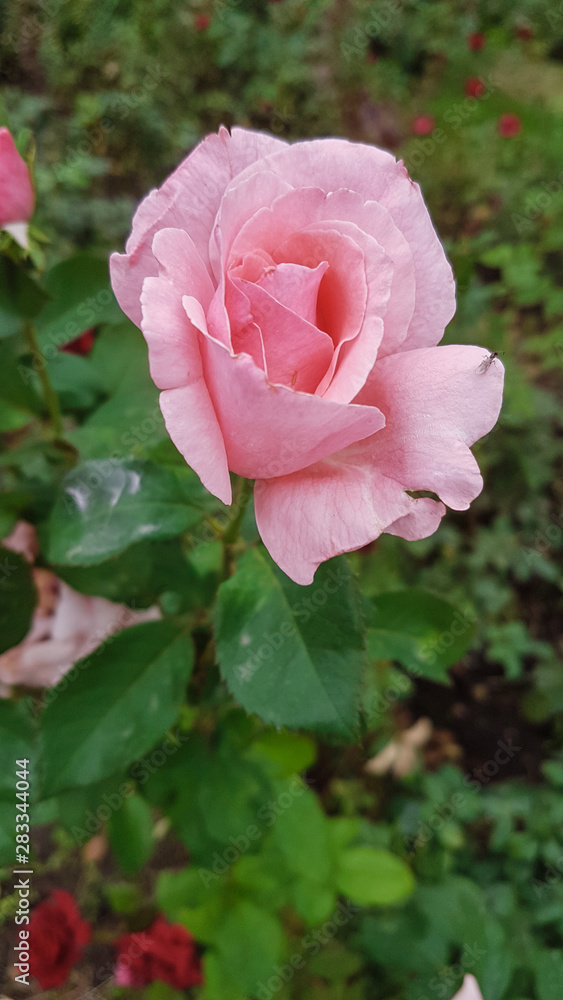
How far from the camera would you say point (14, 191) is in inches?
23.6

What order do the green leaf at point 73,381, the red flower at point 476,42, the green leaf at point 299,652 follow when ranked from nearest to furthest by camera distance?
1. the green leaf at point 299,652
2. the green leaf at point 73,381
3. the red flower at point 476,42

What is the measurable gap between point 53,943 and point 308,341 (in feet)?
3.53

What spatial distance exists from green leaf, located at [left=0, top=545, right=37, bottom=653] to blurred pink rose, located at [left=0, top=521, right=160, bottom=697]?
58 mm

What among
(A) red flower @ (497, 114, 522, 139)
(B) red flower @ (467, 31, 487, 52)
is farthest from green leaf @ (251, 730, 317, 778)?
(B) red flower @ (467, 31, 487, 52)

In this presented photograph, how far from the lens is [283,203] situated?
0.39 m

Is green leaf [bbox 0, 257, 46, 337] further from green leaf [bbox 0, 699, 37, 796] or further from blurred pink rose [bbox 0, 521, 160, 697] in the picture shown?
green leaf [bbox 0, 699, 37, 796]

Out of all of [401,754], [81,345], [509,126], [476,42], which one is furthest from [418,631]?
[476,42]

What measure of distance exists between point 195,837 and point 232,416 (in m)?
0.69

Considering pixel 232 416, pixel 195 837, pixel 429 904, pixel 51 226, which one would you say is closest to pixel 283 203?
pixel 232 416

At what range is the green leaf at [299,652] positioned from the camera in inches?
18.1

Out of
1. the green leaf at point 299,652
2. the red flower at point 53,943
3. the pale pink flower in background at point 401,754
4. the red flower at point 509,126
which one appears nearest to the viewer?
the green leaf at point 299,652

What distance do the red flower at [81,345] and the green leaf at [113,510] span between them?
0.45 metres

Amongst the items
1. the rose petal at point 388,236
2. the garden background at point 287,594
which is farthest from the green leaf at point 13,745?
the rose petal at point 388,236

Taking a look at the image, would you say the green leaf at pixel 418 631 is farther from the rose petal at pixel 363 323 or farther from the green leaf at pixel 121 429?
the rose petal at pixel 363 323
